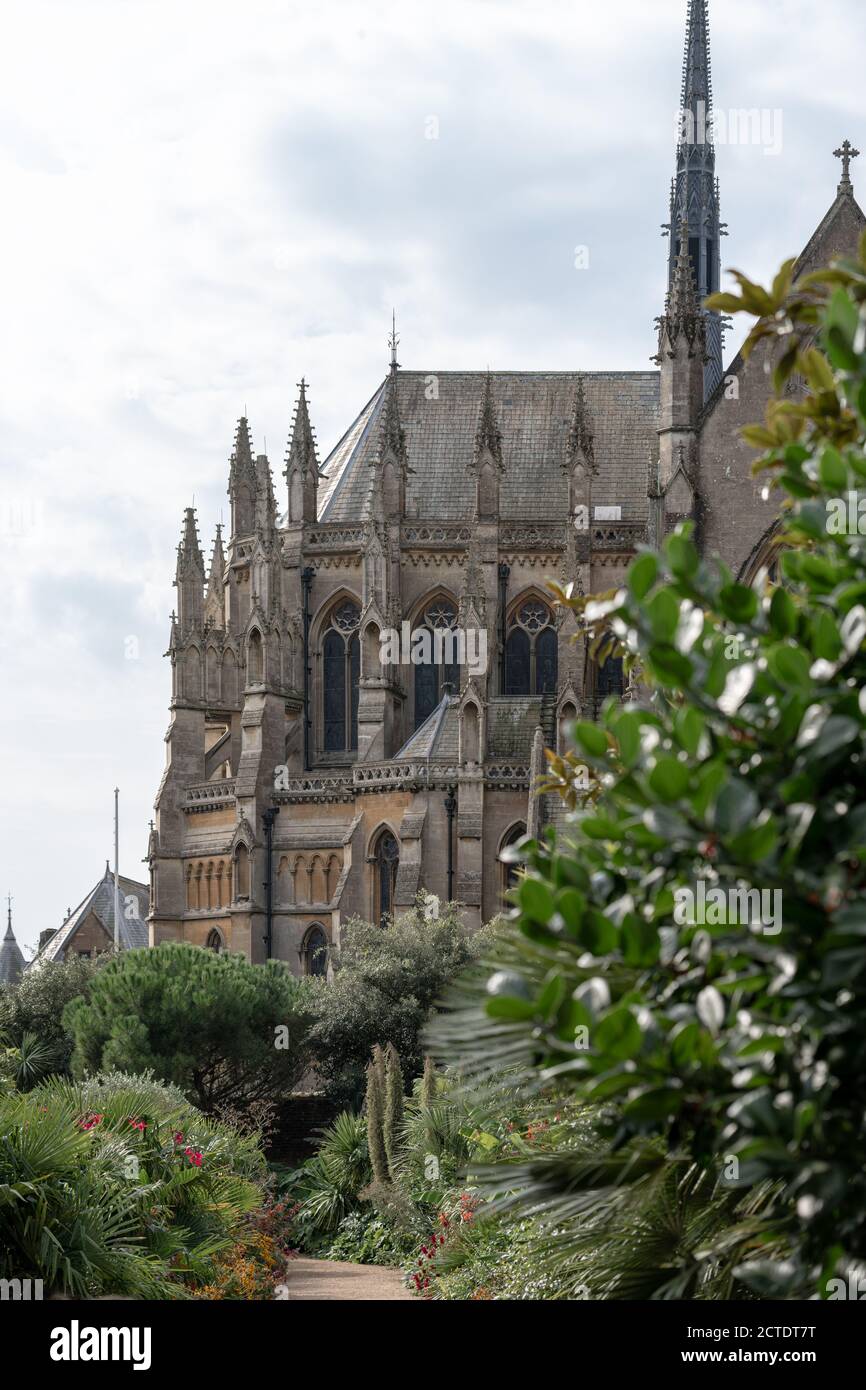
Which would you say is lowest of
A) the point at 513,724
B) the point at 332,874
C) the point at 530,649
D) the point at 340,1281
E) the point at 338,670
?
the point at 340,1281

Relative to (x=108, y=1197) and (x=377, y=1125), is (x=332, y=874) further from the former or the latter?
(x=108, y=1197)

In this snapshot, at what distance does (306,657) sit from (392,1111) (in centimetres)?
2476

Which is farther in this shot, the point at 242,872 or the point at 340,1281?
the point at 242,872

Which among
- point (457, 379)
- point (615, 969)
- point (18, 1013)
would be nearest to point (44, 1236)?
point (615, 969)

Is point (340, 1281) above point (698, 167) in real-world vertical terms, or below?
below

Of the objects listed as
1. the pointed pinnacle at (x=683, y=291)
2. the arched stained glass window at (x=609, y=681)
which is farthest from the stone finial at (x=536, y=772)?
the pointed pinnacle at (x=683, y=291)

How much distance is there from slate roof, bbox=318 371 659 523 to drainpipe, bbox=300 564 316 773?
8.50 ft

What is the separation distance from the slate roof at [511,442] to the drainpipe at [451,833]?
29.8 ft

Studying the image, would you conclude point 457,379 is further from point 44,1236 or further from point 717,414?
point 44,1236

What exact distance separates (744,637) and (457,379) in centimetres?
5399

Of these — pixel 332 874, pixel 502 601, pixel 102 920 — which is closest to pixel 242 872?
pixel 332 874

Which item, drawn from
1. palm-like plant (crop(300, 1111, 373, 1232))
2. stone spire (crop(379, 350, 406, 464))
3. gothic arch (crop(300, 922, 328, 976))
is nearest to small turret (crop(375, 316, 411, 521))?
stone spire (crop(379, 350, 406, 464))

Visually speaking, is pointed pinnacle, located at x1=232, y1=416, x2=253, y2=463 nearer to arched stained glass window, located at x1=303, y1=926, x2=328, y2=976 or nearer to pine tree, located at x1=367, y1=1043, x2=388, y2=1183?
arched stained glass window, located at x1=303, y1=926, x2=328, y2=976

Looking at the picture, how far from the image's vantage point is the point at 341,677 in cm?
5272
